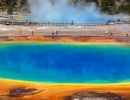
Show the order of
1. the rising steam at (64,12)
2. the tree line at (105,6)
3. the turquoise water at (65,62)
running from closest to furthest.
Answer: the turquoise water at (65,62)
the rising steam at (64,12)
the tree line at (105,6)

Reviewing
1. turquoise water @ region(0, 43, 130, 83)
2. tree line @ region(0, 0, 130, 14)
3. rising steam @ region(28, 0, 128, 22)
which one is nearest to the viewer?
turquoise water @ region(0, 43, 130, 83)

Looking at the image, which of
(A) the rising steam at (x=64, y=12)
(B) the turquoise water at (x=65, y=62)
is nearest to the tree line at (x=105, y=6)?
(A) the rising steam at (x=64, y=12)

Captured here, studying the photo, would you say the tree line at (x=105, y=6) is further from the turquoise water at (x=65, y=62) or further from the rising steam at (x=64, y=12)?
the turquoise water at (x=65, y=62)

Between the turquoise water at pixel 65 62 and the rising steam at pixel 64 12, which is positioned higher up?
the rising steam at pixel 64 12

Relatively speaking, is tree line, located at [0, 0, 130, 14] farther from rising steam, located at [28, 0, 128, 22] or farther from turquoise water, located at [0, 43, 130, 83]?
turquoise water, located at [0, 43, 130, 83]

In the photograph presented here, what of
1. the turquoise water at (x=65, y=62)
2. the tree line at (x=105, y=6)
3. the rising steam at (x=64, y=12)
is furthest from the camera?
the tree line at (x=105, y=6)

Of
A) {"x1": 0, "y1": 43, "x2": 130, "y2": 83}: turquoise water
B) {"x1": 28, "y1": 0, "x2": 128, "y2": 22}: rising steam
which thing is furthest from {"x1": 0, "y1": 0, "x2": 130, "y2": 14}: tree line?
{"x1": 0, "y1": 43, "x2": 130, "y2": 83}: turquoise water
